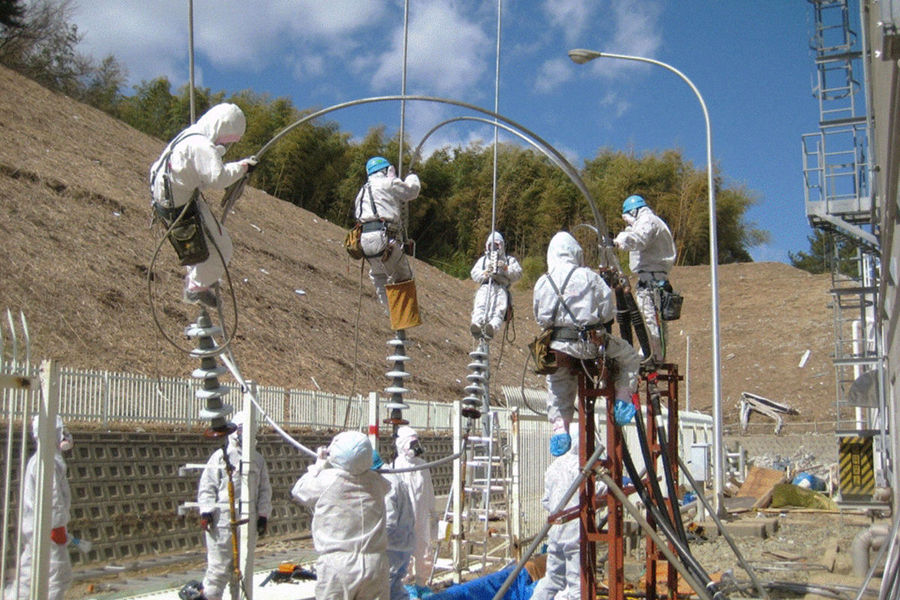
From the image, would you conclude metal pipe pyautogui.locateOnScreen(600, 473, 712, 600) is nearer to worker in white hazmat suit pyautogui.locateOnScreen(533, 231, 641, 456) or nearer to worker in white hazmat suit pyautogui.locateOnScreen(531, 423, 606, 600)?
worker in white hazmat suit pyautogui.locateOnScreen(533, 231, 641, 456)

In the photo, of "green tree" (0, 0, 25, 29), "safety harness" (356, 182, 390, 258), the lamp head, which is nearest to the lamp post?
the lamp head

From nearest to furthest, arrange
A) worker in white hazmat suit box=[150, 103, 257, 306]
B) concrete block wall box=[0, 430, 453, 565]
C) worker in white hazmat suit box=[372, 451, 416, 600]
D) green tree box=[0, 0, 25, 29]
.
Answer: worker in white hazmat suit box=[150, 103, 257, 306]
worker in white hazmat suit box=[372, 451, 416, 600]
concrete block wall box=[0, 430, 453, 565]
green tree box=[0, 0, 25, 29]

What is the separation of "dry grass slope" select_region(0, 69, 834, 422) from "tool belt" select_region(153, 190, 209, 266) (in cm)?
575

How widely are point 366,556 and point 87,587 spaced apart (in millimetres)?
6369

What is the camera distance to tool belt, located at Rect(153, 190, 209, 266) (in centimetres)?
665

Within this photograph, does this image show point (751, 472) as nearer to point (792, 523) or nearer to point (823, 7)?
point (792, 523)

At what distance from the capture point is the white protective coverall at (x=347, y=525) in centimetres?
726

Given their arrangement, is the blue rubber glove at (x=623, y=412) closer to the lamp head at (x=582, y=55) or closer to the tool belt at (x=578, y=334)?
the tool belt at (x=578, y=334)

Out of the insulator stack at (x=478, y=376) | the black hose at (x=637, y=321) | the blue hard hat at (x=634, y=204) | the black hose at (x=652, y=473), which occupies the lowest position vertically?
the black hose at (x=652, y=473)

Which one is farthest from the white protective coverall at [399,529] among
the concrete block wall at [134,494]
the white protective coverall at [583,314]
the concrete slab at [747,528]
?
the concrete slab at [747,528]

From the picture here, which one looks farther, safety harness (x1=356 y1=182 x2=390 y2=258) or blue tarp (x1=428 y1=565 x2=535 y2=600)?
safety harness (x1=356 y1=182 x2=390 y2=258)

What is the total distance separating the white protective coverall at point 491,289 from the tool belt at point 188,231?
569 centimetres

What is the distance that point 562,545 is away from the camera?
27.6ft

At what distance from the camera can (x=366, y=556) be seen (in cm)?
734
